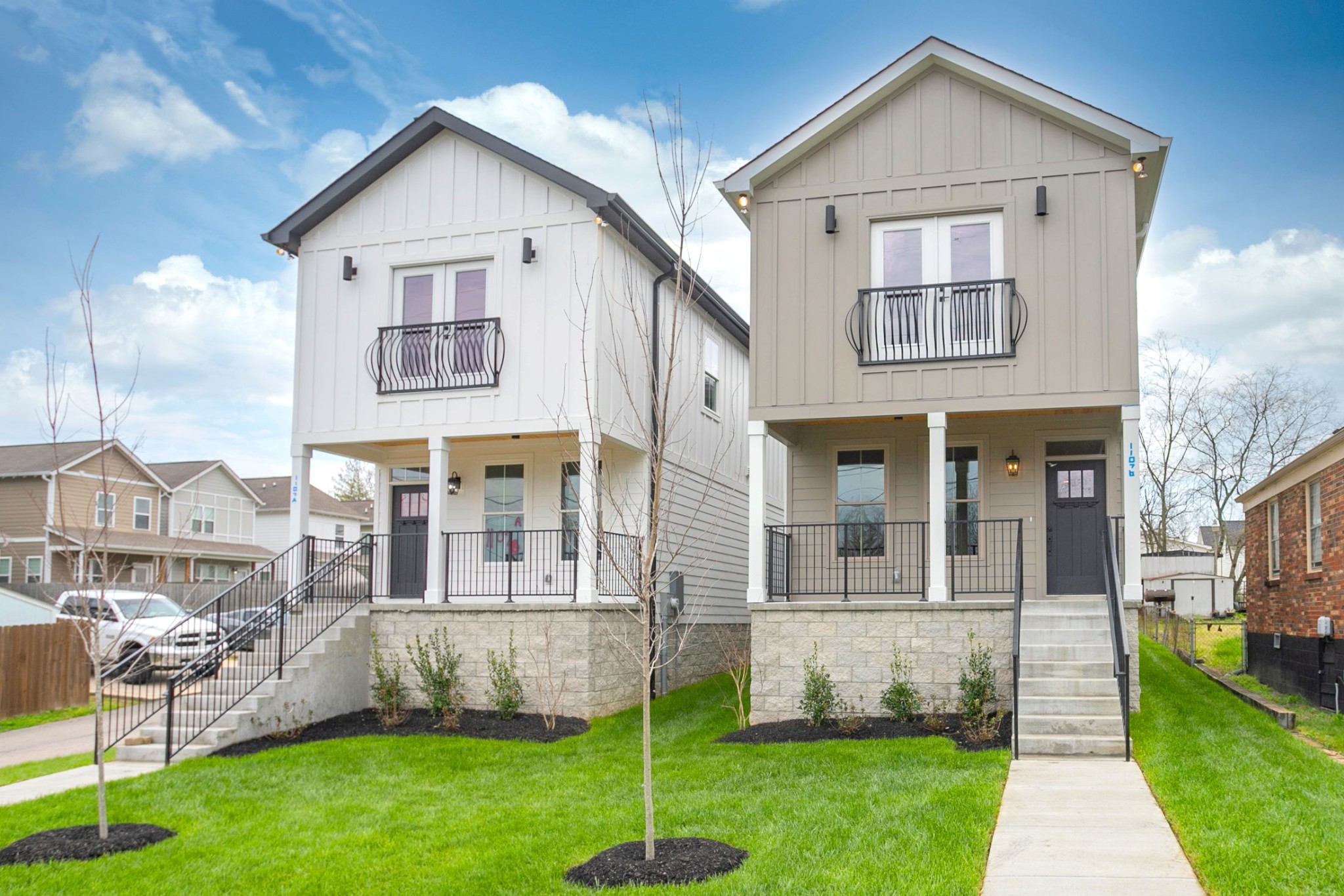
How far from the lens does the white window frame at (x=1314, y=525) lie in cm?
1466

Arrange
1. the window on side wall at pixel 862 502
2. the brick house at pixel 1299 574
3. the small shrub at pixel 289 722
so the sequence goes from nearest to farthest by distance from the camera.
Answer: the small shrub at pixel 289 722, the brick house at pixel 1299 574, the window on side wall at pixel 862 502

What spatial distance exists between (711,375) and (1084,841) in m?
13.0

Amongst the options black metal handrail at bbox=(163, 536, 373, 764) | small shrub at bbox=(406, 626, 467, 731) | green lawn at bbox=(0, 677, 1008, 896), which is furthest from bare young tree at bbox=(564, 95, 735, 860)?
black metal handrail at bbox=(163, 536, 373, 764)

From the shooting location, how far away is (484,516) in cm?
1638

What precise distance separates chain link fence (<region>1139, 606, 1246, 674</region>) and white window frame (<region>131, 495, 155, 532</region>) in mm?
30853

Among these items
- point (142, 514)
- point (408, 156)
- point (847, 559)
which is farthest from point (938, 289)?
point (142, 514)

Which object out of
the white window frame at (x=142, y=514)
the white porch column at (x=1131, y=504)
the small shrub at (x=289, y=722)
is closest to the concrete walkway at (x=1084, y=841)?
the white porch column at (x=1131, y=504)

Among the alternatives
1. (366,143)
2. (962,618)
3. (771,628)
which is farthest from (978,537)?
(366,143)

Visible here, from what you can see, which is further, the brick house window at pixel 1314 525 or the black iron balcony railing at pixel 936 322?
the brick house window at pixel 1314 525

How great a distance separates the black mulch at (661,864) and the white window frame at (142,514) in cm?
3424

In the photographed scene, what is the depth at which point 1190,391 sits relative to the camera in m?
35.0

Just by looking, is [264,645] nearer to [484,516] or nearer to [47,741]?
[47,741]

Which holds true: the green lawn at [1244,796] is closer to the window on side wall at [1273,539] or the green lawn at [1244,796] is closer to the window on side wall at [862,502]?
the window on side wall at [862,502]

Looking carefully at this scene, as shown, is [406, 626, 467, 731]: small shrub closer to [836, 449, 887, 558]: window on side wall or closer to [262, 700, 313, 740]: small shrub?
[262, 700, 313, 740]: small shrub
